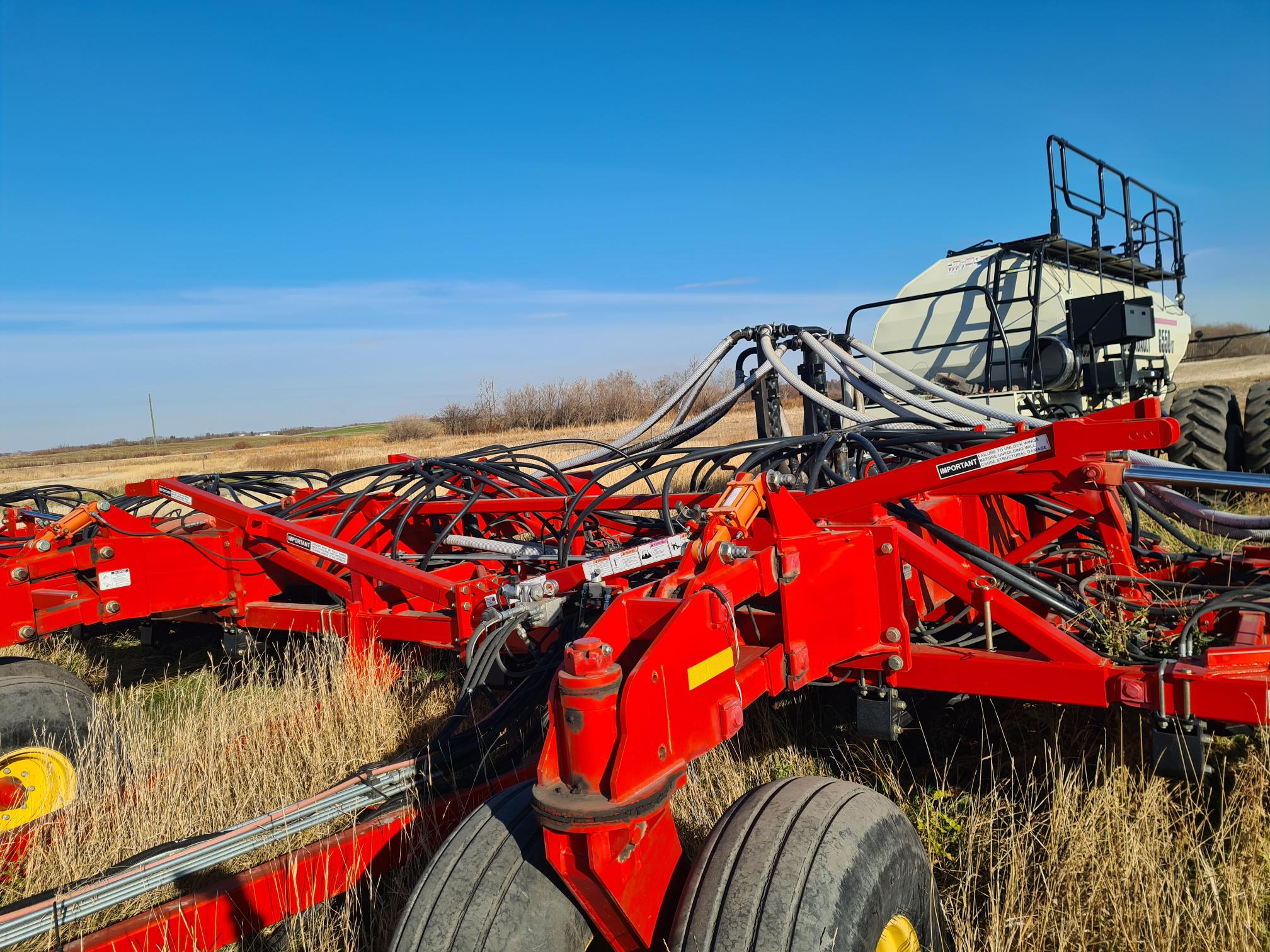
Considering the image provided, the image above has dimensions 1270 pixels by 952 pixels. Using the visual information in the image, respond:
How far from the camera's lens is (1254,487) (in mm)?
3012

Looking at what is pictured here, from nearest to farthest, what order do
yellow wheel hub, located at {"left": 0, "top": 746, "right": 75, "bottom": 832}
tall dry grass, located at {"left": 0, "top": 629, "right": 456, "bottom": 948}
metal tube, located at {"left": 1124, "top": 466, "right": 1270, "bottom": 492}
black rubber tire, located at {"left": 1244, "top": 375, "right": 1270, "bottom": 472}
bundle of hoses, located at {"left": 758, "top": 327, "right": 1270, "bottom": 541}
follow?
metal tube, located at {"left": 1124, "top": 466, "right": 1270, "bottom": 492}
tall dry grass, located at {"left": 0, "top": 629, "right": 456, "bottom": 948}
yellow wheel hub, located at {"left": 0, "top": 746, "right": 75, "bottom": 832}
bundle of hoses, located at {"left": 758, "top": 327, "right": 1270, "bottom": 541}
black rubber tire, located at {"left": 1244, "top": 375, "right": 1270, "bottom": 472}

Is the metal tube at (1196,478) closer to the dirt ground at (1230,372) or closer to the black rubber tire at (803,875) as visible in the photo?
the black rubber tire at (803,875)

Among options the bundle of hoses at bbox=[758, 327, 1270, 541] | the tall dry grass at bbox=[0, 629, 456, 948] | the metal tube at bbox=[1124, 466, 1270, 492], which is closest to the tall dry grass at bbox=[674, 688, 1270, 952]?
the metal tube at bbox=[1124, 466, 1270, 492]

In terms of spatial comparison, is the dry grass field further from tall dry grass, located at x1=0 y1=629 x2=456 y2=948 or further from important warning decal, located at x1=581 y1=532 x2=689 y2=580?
important warning decal, located at x1=581 y1=532 x2=689 y2=580

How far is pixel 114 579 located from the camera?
4172 mm

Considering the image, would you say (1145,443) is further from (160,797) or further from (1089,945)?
(160,797)

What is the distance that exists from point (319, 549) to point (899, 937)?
2.97 meters

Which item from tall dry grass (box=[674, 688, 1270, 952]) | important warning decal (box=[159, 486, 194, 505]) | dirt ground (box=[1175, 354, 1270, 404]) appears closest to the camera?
tall dry grass (box=[674, 688, 1270, 952])

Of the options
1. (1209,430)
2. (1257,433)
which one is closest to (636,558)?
(1209,430)

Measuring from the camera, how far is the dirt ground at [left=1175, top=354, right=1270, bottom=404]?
82.1 feet

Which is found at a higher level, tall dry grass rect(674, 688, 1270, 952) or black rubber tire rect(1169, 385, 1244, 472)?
black rubber tire rect(1169, 385, 1244, 472)

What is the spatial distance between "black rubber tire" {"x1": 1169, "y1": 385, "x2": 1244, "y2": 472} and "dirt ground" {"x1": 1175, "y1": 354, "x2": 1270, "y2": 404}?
12694 mm

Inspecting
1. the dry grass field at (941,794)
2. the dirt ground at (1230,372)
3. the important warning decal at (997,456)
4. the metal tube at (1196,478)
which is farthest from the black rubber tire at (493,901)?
the dirt ground at (1230,372)

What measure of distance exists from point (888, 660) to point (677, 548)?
0.81 m
